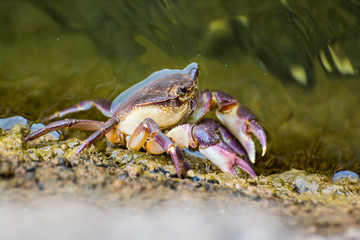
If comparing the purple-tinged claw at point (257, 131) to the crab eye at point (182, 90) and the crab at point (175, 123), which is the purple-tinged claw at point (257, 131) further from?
the crab eye at point (182, 90)

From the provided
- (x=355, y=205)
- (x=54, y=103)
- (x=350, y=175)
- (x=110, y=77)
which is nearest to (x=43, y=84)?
(x=54, y=103)

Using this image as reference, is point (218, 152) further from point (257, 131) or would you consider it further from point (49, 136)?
point (49, 136)

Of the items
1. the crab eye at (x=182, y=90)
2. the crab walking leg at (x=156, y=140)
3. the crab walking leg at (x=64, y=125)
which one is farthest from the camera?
the crab eye at (x=182, y=90)

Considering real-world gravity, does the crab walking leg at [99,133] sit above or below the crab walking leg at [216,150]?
above

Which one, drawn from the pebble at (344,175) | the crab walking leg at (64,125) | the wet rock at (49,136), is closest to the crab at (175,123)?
the crab walking leg at (64,125)

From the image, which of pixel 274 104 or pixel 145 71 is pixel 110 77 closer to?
pixel 145 71

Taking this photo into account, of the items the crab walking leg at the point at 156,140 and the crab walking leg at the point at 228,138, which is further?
the crab walking leg at the point at 228,138

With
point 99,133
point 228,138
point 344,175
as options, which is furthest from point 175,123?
point 344,175
